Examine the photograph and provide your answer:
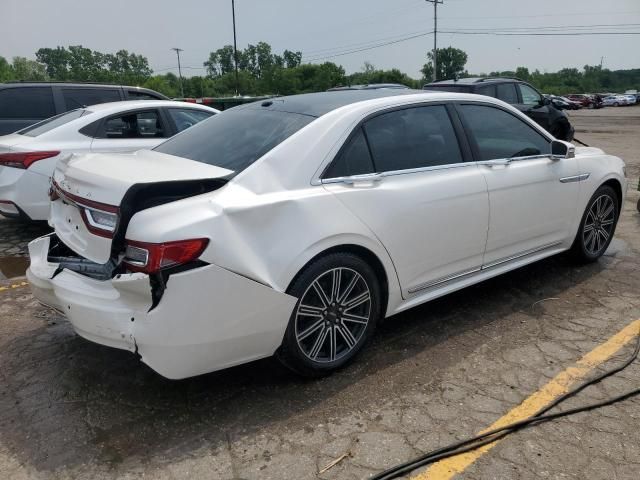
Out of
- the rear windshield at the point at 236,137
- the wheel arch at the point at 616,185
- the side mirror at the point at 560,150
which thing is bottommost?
the wheel arch at the point at 616,185

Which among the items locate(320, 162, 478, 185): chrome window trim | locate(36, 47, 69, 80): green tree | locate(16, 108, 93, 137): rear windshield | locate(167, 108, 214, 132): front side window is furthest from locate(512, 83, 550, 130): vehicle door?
locate(36, 47, 69, 80): green tree

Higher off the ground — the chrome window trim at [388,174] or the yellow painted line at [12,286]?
the chrome window trim at [388,174]

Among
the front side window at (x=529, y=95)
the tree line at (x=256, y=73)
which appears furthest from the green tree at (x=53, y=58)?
the front side window at (x=529, y=95)

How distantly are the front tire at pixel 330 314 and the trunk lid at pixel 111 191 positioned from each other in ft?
2.38

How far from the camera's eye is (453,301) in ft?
14.0

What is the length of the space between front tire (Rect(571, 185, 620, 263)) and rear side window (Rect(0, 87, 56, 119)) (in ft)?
23.2

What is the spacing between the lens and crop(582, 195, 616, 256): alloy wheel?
4.81 m

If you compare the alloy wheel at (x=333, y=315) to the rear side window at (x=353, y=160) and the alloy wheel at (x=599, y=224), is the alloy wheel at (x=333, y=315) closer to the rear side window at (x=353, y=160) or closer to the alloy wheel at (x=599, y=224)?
the rear side window at (x=353, y=160)

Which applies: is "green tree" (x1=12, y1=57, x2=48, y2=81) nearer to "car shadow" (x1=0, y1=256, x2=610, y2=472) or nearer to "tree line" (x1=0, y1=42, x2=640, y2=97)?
"tree line" (x1=0, y1=42, x2=640, y2=97)

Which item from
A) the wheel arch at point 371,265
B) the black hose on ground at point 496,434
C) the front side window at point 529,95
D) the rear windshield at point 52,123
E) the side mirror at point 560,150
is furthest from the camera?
the front side window at point 529,95

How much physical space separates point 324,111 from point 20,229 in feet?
16.3

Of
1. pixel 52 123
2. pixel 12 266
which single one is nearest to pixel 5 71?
pixel 52 123

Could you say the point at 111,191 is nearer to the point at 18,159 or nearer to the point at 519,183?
the point at 519,183

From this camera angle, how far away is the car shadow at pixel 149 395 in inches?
103
